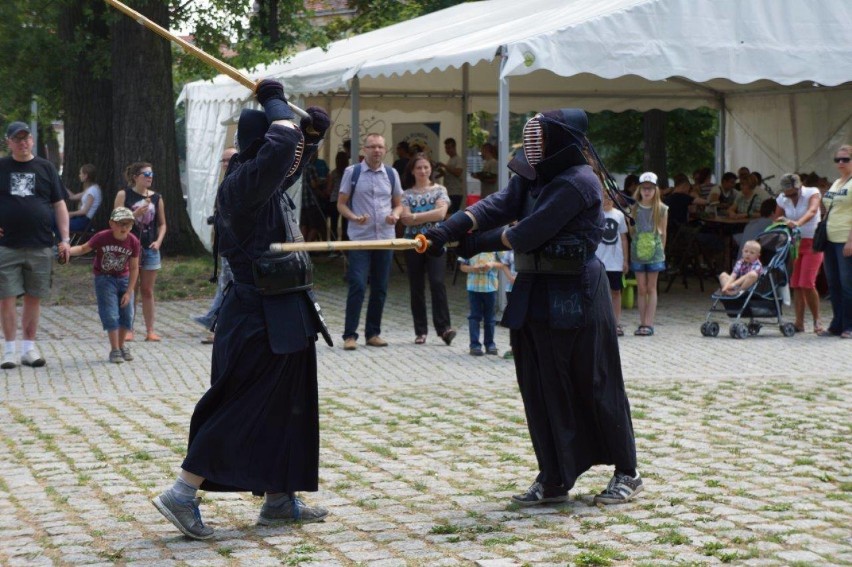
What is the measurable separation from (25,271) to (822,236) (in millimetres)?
7657

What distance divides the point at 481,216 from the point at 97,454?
2780 millimetres

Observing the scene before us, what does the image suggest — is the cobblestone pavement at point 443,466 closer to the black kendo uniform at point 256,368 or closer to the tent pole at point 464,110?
the black kendo uniform at point 256,368

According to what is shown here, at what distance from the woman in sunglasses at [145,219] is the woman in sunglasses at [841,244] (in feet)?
21.5

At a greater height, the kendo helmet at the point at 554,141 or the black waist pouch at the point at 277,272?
the kendo helmet at the point at 554,141

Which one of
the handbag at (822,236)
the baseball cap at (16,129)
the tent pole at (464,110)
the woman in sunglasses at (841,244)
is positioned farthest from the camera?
the tent pole at (464,110)

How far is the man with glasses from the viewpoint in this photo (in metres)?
12.1

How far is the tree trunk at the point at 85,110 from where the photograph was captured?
69.6 feet

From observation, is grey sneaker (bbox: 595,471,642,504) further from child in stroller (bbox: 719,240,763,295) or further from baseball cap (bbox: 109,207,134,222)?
child in stroller (bbox: 719,240,763,295)

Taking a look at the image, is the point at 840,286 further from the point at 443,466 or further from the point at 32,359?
the point at 32,359

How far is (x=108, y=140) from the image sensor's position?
21.6 m

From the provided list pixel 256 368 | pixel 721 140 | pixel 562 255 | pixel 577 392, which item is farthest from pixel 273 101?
pixel 721 140

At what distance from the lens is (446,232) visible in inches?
242

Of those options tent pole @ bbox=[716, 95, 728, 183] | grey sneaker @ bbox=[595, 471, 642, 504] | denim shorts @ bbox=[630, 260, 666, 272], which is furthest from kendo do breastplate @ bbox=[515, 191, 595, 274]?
tent pole @ bbox=[716, 95, 728, 183]

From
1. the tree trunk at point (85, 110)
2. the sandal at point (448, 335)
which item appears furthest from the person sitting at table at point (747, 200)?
the tree trunk at point (85, 110)
